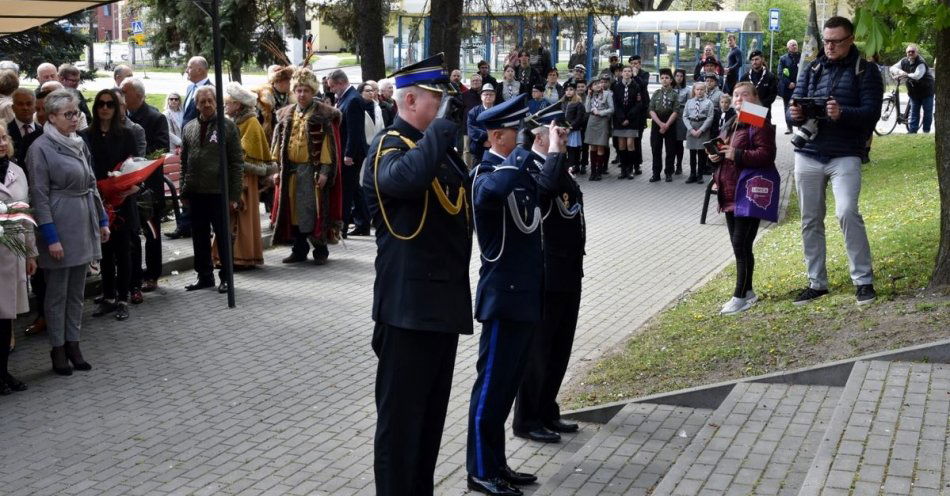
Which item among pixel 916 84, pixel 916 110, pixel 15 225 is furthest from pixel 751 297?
pixel 916 110

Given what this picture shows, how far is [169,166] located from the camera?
1472cm

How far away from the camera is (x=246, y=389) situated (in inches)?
323

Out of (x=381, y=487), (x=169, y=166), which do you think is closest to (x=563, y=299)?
(x=381, y=487)

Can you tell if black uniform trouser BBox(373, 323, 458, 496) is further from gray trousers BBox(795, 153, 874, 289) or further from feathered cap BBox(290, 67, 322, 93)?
feathered cap BBox(290, 67, 322, 93)

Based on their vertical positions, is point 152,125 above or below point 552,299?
above

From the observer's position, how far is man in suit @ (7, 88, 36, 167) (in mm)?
10102

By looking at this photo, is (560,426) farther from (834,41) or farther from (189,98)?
(189,98)

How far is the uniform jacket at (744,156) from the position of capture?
944 cm

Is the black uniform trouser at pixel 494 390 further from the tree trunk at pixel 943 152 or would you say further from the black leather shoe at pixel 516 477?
the tree trunk at pixel 943 152

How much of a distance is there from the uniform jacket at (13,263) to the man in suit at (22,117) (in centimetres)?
177

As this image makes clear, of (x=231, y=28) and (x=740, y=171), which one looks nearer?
(x=740, y=171)

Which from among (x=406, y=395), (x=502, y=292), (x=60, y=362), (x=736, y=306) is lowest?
(x=60, y=362)

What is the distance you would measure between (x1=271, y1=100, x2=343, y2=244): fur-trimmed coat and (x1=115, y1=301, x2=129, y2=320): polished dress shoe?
9.60 ft

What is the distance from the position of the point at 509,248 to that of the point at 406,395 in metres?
1.30
